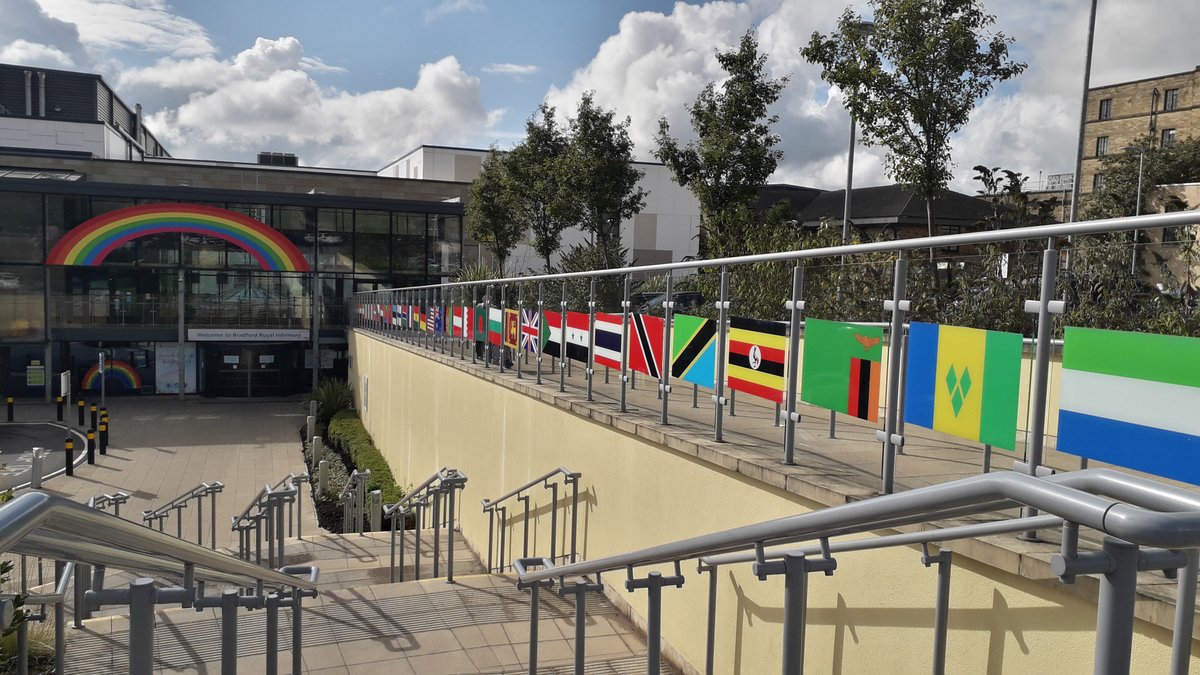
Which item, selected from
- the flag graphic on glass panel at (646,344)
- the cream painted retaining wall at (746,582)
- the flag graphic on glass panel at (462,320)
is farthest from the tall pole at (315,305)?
the flag graphic on glass panel at (646,344)

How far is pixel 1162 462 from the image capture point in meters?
3.01

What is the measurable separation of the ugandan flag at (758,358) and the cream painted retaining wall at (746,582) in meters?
0.58

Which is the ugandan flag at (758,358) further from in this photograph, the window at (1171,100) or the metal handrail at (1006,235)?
the window at (1171,100)

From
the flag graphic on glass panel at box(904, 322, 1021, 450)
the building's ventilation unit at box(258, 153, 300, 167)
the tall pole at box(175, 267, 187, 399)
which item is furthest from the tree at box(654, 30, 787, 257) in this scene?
the building's ventilation unit at box(258, 153, 300, 167)

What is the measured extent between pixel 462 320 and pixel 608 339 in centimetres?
611

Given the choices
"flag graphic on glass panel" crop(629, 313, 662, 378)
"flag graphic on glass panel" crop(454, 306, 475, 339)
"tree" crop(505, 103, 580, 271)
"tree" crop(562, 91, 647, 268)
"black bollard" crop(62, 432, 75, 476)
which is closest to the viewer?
"flag graphic on glass panel" crop(629, 313, 662, 378)

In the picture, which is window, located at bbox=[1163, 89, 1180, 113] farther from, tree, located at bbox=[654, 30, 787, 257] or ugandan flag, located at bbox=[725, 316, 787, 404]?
ugandan flag, located at bbox=[725, 316, 787, 404]

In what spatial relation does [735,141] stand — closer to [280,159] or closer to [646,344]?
[646,344]

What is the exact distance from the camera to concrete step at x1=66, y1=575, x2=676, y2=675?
620cm

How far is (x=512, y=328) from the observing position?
10789 mm

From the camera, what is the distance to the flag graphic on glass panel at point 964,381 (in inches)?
142

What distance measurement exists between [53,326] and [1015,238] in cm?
3221

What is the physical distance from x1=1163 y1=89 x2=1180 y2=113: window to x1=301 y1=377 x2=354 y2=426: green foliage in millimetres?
57926

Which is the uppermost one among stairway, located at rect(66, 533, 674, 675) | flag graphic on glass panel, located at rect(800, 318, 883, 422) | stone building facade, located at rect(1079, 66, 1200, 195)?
stone building facade, located at rect(1079, 66, 1200, 195)
